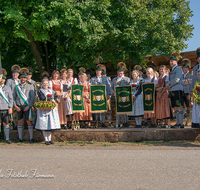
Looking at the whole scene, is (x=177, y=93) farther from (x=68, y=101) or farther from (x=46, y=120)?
(x=46, y=120)

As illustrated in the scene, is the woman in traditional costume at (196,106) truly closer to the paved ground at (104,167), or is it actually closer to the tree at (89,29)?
the paved ground at (104,167)

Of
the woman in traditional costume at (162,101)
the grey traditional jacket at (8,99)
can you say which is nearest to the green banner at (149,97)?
the woman in traditional costume at (162,101)

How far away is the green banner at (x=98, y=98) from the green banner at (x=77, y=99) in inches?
16.5

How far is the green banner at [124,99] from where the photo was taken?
9180 millimetres

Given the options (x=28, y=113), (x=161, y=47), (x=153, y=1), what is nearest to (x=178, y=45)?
(x=161, y=47)

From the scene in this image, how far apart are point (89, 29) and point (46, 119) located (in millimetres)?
6943

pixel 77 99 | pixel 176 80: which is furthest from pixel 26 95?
pixel 176 80

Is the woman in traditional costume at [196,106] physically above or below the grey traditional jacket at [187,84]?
below

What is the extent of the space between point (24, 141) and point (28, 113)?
1.08m

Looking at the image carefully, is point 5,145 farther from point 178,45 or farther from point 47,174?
point 178,45

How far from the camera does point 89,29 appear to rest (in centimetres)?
1361

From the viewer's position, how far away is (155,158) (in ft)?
19.1

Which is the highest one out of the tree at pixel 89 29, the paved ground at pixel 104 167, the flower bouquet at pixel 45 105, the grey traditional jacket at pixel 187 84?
the tree at pixel 89 29

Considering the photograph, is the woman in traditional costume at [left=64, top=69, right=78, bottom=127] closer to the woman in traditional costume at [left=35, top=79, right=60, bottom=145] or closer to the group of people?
the group of people
